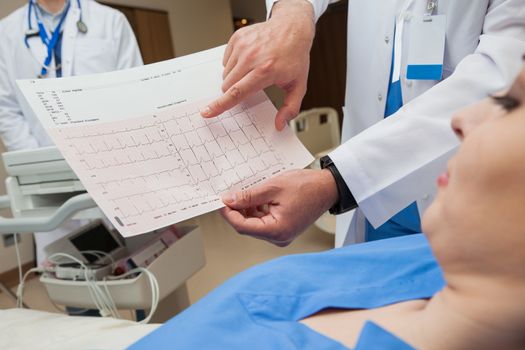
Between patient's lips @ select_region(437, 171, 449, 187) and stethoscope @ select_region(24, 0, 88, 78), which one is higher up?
stethoscope @ select_region(24, 0, 88, 78)

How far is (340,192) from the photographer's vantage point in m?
0.77

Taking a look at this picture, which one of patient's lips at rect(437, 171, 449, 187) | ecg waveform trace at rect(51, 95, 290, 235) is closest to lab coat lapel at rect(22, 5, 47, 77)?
ecg waveform trace at rect(51, 95, 290, 235)

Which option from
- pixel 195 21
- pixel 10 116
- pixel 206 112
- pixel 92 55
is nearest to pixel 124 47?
pixel 92 55

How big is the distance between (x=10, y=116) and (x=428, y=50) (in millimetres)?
1696

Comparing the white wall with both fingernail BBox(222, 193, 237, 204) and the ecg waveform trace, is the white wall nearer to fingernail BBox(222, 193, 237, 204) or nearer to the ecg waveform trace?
the ecg waveform trace

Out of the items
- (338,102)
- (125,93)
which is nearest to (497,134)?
(125,93)

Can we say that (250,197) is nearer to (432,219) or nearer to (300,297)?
(300,297)

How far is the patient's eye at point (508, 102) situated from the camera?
0.38m

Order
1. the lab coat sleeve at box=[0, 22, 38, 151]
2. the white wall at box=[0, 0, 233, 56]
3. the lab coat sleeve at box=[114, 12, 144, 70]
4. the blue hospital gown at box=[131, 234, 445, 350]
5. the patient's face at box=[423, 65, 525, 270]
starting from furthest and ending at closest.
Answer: the white wall at box=[0, 0, 233, 56], the lab coat sleeve at box=[114, 12, 144, 70], the lab coat sleeve at box=[0, 22, 38, 151], the blue hospital gown at box=[131, 234, 445, 350], the patient's face at box=[423, 65, 525, 270]

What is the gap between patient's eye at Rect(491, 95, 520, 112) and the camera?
0.38 m

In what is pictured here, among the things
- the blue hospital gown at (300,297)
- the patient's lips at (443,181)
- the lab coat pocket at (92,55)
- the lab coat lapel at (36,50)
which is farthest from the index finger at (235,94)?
the lab coat lapel at (36,50)

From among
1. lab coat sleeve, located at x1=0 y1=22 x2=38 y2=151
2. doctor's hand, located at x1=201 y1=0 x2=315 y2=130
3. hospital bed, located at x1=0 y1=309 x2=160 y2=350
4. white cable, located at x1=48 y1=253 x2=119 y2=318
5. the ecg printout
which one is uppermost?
doctor's hand, located at x1=201 y1=0 x2=315 y2=130

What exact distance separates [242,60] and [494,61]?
0.44 m

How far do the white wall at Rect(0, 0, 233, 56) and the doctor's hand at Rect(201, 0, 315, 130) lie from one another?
3.47 metres
